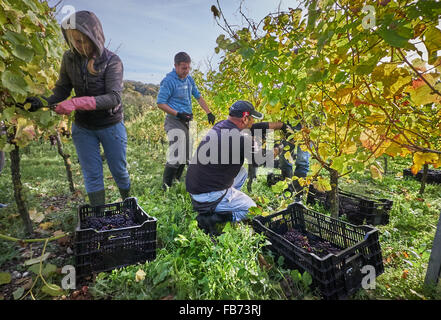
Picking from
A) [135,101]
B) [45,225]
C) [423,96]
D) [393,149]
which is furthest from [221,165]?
[135,101]

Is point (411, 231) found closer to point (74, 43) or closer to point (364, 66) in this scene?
point (364, 66)

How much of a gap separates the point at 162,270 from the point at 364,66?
5.83 feet

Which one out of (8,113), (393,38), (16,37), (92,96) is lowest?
(8,113)

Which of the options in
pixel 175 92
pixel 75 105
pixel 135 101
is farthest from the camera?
pixel 135 101

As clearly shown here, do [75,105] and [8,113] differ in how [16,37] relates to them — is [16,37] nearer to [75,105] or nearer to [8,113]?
[8,113]

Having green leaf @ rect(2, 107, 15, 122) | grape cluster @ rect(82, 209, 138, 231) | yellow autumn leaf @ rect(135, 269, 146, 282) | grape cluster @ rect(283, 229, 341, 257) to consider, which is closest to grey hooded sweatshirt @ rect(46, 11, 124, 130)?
green leaf @ rect(2, 107, 15, 122)

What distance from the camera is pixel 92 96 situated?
212 centimetres

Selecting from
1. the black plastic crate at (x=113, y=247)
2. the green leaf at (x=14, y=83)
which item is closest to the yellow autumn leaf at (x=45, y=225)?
the black plastic crate at (x=113, y=247)

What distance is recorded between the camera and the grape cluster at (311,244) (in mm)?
1896

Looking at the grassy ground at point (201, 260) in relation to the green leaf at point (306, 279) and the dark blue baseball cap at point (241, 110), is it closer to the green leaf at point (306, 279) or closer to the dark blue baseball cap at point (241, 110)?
the green leaf at point (306, 279)

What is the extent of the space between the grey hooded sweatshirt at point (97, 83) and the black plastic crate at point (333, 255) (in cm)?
179

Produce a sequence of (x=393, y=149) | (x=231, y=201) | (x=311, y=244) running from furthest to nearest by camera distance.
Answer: (x=231, y=201), (x=311, y=244), (x=393, y=149)

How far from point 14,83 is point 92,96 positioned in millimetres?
859
